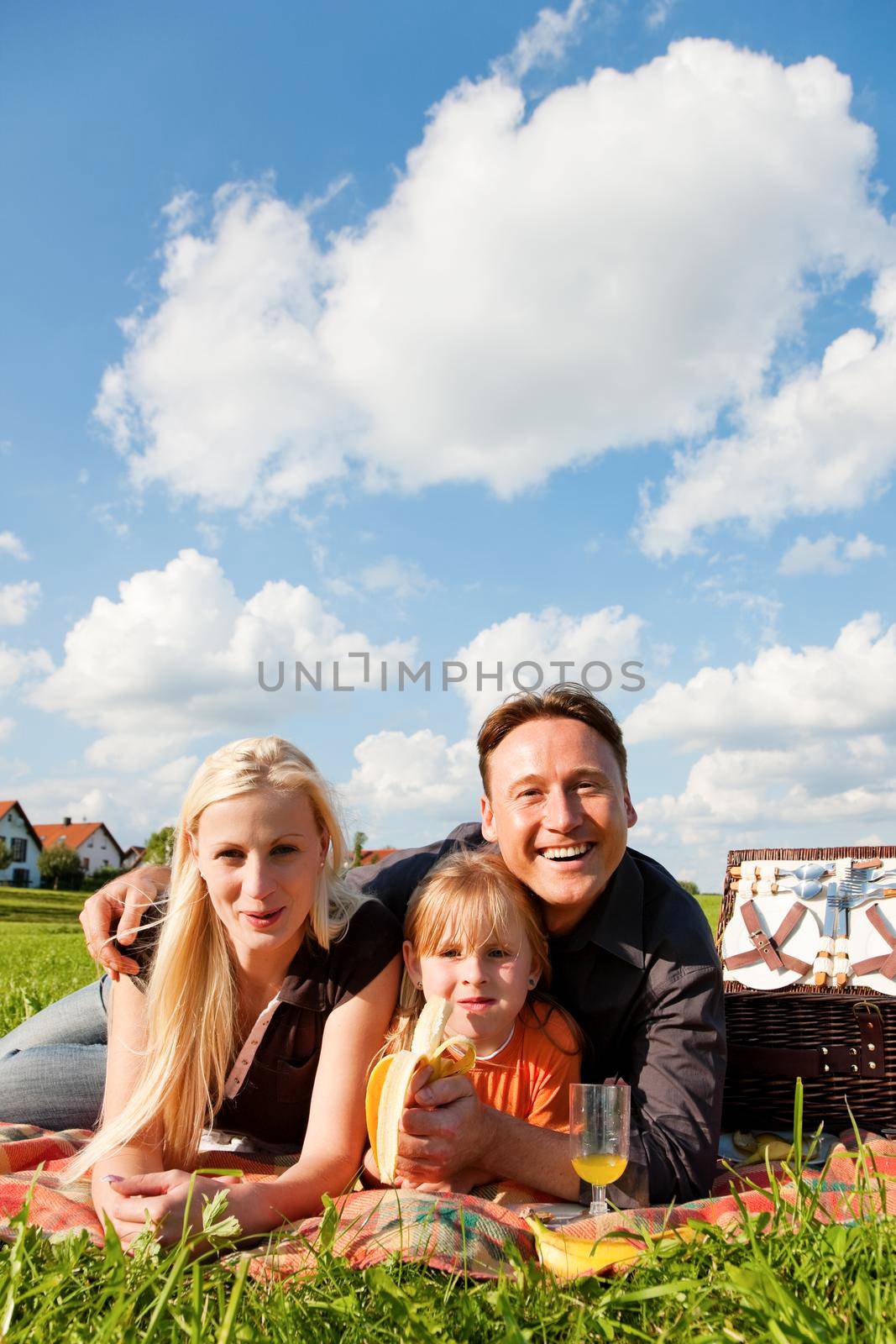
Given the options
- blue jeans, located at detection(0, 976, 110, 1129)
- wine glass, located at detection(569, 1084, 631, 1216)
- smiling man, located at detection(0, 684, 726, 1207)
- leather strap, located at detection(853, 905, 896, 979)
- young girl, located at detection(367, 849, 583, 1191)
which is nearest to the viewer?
wine glass, located at detection(569, 1084, 631, 1216)

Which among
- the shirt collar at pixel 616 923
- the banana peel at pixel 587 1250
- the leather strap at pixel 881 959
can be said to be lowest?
the banana peel at pixel 587 1250

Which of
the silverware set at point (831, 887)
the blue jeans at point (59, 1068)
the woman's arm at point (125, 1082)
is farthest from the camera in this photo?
the silverware set at point (831, 887)

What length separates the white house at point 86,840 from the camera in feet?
264

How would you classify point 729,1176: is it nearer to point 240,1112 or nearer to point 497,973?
point 497,973

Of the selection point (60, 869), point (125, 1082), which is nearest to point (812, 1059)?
point (125, 1082)

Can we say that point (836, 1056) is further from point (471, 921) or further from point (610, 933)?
point (471, 921)

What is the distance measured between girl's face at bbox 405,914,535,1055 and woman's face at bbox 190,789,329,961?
1.60ft

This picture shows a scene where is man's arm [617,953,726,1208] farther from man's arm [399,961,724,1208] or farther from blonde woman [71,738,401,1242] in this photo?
blonde woman [71,738,401,1242]

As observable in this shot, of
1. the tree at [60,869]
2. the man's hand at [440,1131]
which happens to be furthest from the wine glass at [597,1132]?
the tree at [60,869]

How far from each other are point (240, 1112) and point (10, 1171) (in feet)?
2.73

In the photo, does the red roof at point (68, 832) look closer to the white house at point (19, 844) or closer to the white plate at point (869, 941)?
the white house at point (19, 844)

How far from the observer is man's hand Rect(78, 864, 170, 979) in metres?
3.57

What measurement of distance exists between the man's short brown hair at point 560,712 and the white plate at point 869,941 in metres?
2.23

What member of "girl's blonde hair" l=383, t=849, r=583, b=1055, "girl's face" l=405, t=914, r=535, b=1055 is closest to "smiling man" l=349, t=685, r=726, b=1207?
"girl's blonde hair" l=383, t=849, r=583, b=1055
